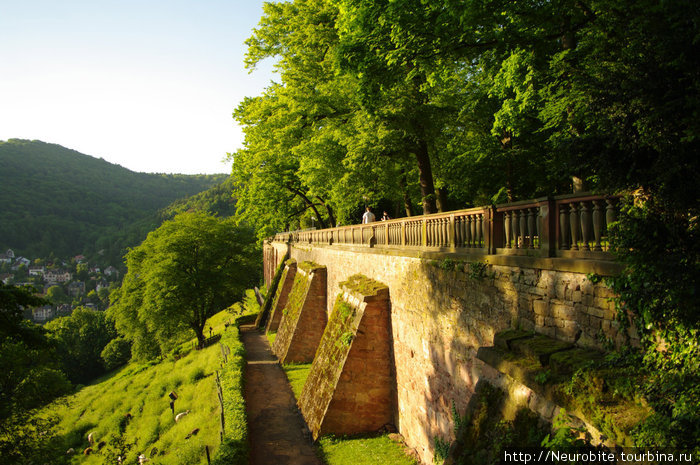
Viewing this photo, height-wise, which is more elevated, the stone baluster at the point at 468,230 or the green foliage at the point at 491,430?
the stone baluster at the point at 468,230

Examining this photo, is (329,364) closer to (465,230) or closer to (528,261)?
(465,230)

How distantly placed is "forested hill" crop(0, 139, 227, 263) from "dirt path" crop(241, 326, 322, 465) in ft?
336

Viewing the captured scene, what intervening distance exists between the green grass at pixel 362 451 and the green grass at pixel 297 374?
13.6 ft

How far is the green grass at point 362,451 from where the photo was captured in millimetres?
9023

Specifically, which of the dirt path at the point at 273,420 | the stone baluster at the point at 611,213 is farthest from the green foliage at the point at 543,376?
the dirt path at the point at 273,420

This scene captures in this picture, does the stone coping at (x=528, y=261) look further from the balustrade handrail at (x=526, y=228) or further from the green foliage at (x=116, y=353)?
the green foliage at (x=116, y=353)

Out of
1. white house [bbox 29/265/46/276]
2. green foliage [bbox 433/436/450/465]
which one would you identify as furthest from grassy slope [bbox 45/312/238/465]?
white house [bbox 29/265/46/276]

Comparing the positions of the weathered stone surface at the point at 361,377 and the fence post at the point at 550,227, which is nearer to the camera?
the fence post at the point at 550,227

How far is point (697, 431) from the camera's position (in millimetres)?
2859

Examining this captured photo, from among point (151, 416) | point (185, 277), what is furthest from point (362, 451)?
point (185, 277)

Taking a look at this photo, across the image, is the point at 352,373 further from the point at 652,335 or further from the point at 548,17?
the point at 548,17

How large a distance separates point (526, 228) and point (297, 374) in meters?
12.6

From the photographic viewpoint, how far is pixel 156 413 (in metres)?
19.2

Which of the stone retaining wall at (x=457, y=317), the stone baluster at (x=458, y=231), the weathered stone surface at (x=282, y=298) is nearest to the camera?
the stone retaining wall at (x=457, y=317)
